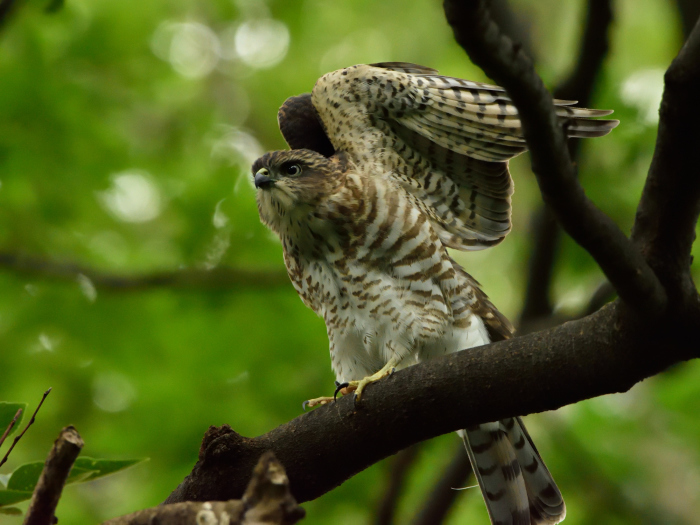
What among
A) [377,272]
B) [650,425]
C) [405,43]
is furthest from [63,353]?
[405,43]

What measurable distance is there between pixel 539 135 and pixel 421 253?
6.41 ft

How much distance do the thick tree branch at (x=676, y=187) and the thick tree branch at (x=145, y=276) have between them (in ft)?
12.1

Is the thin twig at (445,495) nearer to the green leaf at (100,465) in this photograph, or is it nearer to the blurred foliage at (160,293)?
the blurred foliage at (160,293)

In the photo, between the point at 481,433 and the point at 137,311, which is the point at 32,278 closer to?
the point at 137,311

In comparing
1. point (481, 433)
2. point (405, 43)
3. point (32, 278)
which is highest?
point (405, 43)

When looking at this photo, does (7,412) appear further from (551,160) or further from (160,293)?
(160,293)

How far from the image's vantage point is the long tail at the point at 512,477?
434 cm

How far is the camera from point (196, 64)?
940 centimetres

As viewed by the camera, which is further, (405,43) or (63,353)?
(405,43)

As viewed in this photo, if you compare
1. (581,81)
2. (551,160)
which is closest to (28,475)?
(551,160)

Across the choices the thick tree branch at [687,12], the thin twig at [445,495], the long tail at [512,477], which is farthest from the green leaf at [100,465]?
the thick tree branch at [687,12]

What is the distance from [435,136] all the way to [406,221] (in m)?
0.46

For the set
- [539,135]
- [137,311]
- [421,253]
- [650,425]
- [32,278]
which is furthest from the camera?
[650,425]

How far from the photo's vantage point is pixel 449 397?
286 centimetres
